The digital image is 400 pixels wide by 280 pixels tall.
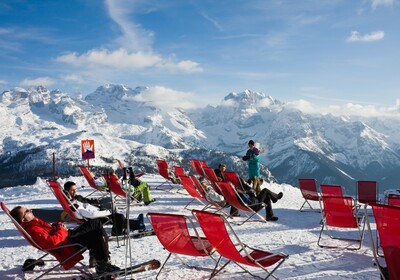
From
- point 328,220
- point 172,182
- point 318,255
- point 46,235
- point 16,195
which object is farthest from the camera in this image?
point 172,182

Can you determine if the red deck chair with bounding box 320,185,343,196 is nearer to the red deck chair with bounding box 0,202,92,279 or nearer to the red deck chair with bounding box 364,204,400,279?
the red deck chair with bounding box 364,204,400,279

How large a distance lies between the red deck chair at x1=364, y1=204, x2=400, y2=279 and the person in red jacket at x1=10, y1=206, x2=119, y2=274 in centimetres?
327

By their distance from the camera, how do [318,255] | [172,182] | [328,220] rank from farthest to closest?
[172,182]
[328,220]
[318,255]

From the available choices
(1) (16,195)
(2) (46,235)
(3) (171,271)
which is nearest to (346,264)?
(3) (171,271)

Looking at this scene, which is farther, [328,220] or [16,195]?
[16,195]

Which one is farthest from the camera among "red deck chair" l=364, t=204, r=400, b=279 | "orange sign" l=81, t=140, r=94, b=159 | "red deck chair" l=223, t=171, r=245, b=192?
"orange sign" l=81, t=140, r=94, b=159

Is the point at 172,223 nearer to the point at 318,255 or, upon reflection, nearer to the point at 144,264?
the point at 144,264

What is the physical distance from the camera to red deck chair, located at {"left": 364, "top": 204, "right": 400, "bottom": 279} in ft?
14.2

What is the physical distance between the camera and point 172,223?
208 inches

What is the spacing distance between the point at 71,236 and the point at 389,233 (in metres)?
3.84

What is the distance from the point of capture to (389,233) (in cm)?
458

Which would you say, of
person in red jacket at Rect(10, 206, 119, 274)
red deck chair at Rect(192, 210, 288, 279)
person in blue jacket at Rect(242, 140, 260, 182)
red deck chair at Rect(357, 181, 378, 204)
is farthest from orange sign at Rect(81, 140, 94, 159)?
red deck chair at Rect(192, 210, 288, 279)

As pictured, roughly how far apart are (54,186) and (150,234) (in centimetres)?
210

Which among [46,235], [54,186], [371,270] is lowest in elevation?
[371,270]
